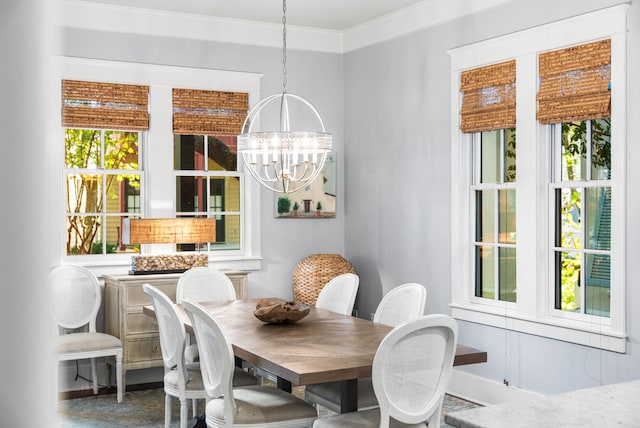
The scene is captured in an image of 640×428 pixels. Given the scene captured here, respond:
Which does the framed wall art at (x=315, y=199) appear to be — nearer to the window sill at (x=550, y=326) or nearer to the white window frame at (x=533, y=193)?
the white window frame at (x=533, y=193)

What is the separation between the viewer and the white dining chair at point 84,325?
4.55 m

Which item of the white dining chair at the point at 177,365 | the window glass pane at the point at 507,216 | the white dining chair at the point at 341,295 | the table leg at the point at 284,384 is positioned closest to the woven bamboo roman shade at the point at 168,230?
the white dining chair at the point at 341,295

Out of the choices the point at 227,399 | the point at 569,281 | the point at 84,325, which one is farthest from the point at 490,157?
the point at 84,325

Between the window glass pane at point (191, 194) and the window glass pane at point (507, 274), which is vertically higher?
the window glass pane at point (191, 194)

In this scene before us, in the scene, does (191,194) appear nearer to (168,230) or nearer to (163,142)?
(163,142)

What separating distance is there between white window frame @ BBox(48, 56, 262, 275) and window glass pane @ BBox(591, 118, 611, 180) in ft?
9.04

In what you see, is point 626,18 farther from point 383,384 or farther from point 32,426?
point 32,426

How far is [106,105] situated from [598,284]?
362 cm

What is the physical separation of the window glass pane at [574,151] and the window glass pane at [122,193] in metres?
3.15

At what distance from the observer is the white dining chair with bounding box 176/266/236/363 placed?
4652 millimetres

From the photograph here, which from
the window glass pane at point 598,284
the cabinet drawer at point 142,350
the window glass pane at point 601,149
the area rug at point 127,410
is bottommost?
the area rug at point 127,410

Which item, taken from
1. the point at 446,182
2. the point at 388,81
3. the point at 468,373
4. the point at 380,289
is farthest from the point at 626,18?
the point at 380,289

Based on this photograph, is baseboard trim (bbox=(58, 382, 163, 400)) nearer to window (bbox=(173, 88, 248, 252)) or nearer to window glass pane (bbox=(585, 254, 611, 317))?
window (bbox=(173, 88, 248, 252))

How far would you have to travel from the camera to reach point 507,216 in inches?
178
